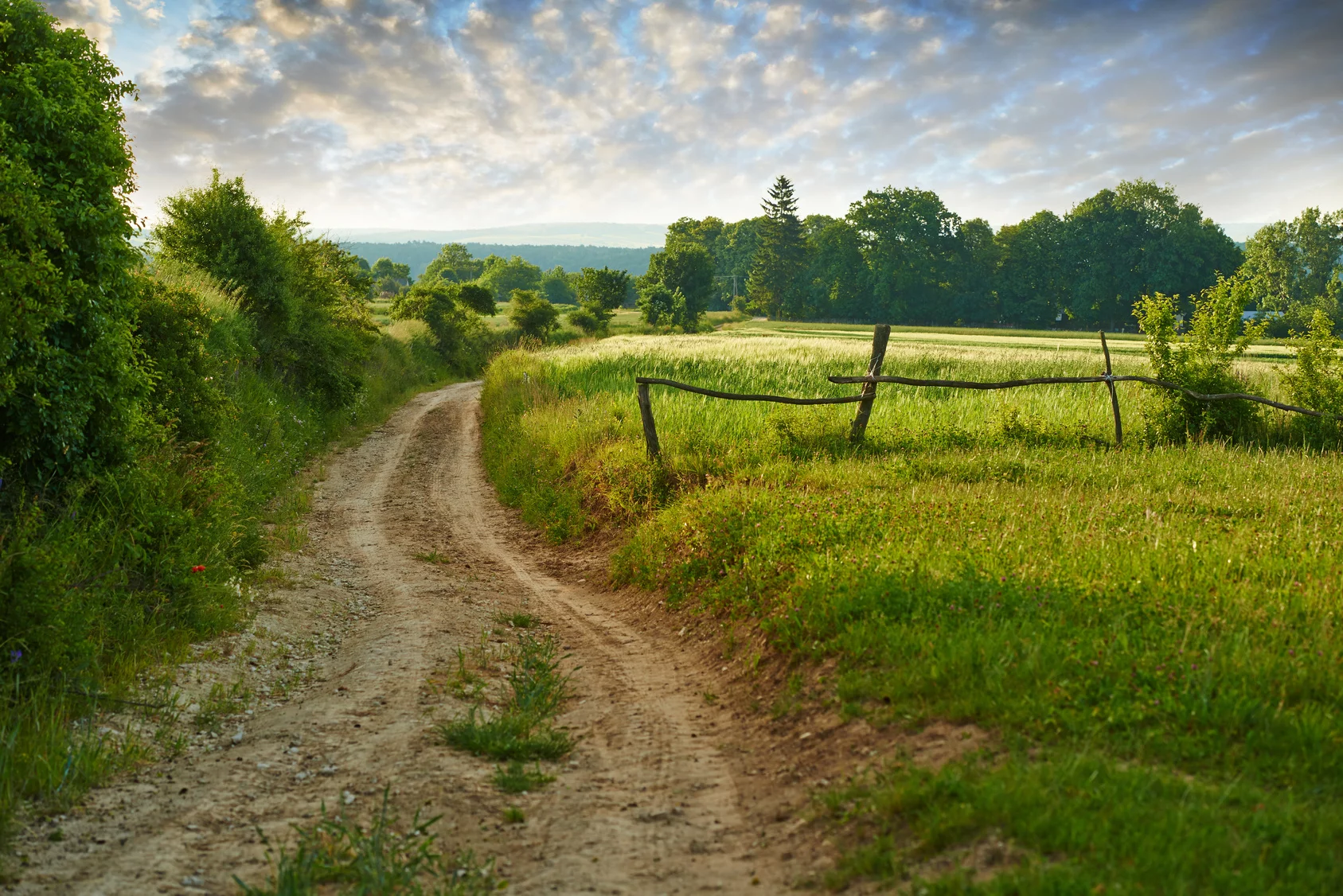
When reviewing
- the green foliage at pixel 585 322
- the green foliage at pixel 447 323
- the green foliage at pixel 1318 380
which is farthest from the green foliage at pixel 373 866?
the green foliage at pixel 585 322

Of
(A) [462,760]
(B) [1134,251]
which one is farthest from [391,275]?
(A) [462,760]

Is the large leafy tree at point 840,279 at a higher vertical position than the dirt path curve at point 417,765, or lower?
higher

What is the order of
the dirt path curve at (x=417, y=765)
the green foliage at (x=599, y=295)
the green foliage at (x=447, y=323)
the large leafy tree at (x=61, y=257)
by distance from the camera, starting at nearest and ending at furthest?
the dirt path curve at (x=417, y=765), the large leafy tree at (x=61, y=257), the green foliage at (x=447, y=323), the green foliage at (x=599, y=295)

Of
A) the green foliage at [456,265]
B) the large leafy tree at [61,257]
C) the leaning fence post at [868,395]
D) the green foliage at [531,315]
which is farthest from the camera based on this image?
the green foliage at [456,265]

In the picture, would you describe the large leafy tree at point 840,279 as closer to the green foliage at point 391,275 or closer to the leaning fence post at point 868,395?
the green foliage at point 391,275

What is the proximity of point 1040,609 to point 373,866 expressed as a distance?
4503 millimetres

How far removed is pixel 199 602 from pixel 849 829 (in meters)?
6.28

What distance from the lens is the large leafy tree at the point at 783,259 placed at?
4161 inches

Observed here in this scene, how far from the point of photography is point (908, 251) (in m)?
98.6

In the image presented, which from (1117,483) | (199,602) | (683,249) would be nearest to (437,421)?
(199,602)

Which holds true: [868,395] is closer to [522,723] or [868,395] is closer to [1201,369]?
[1201,369]

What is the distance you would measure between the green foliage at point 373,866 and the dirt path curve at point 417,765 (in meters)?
0.15

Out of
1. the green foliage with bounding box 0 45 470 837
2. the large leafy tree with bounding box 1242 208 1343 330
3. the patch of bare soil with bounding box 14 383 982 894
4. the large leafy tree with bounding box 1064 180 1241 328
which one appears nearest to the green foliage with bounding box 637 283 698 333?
the large leafy tree with bounding box 1064 180 1241 328

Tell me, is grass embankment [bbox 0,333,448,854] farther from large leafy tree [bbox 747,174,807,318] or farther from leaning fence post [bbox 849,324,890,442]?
large leafy tree [bbox 747,174,807,318]
